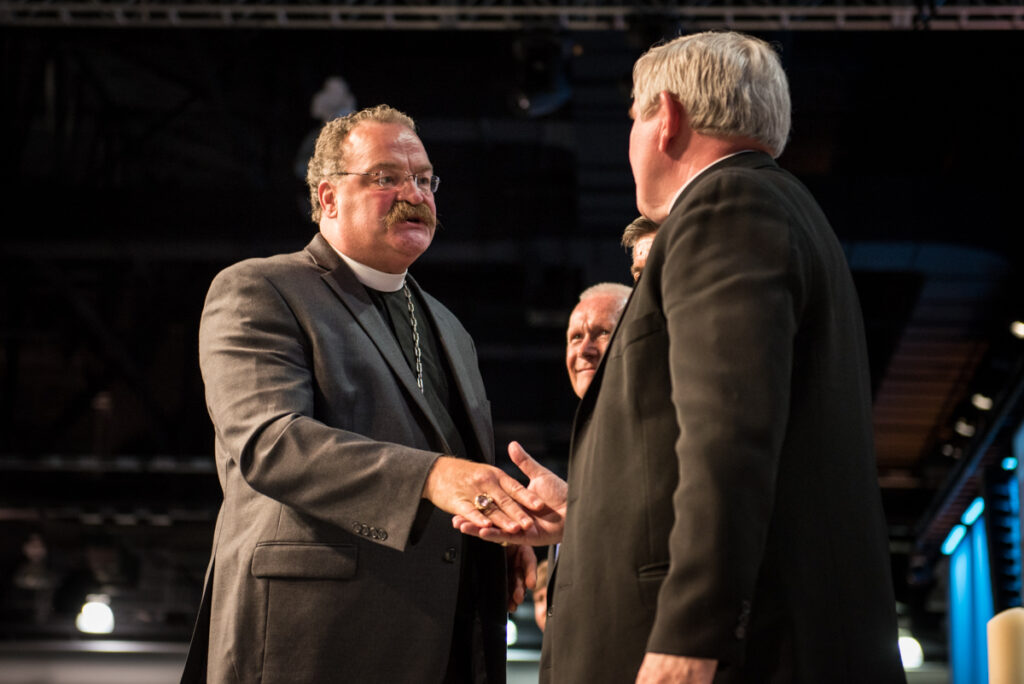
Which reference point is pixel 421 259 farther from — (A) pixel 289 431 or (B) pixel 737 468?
(B) pixel 737 468

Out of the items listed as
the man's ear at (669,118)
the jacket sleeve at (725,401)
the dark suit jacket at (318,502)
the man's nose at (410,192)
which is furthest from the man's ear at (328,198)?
the jacket sleeve at (725,401)

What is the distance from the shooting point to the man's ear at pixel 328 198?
2.54 metres

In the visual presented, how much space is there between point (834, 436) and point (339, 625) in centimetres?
98

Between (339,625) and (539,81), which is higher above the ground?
(539,81)

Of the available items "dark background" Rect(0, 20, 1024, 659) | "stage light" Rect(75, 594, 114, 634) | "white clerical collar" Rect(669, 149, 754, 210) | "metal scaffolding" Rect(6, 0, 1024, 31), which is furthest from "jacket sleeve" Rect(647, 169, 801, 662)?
"stage light" Rect(75, 594, 114, 634)

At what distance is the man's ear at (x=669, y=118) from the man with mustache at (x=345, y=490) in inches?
23.4

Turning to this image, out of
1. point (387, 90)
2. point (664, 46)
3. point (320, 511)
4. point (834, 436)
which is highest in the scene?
point (387, 90)

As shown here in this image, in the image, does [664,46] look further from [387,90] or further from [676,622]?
[387,90]

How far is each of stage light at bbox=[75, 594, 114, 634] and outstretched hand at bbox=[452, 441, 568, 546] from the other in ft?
26.4

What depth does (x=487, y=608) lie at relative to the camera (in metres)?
2.31

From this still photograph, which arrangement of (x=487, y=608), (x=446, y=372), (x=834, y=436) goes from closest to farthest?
(x=834, y=436) < (x=487, y=608) < (x=446, y=372)

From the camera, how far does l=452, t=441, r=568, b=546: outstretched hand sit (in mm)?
1871

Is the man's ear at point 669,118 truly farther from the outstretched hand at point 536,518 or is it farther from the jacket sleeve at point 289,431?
the jacket sleeve at point 289,431

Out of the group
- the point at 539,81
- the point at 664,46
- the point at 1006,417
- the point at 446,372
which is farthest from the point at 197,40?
the point at 664,46
